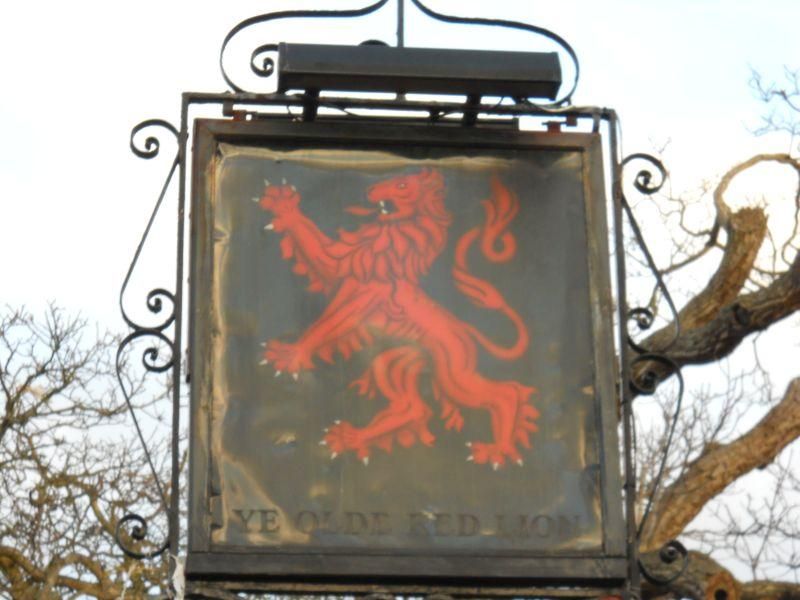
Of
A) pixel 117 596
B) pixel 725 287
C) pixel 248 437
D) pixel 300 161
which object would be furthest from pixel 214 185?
pixel 725 287

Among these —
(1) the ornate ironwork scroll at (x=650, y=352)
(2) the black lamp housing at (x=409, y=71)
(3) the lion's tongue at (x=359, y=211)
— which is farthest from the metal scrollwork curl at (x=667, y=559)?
(2) the black lamp housing at (x=409, y=71)

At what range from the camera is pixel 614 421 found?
21.8 ft

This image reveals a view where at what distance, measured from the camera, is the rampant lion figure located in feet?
21.5

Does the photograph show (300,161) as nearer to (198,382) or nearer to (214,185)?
(214,185)

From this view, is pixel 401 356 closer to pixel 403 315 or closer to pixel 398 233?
pixel 403 315

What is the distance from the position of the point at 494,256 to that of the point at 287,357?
78 centimetres

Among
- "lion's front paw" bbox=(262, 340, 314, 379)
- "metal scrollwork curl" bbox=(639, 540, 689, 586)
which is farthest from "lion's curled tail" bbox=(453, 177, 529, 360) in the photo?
"metal scrollwork curl" bbox=(639, 540, 689, 586)

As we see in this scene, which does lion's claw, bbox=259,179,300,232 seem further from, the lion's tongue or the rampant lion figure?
the lion's tongue

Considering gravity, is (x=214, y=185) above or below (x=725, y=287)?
below

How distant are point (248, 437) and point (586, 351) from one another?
1.15 metres

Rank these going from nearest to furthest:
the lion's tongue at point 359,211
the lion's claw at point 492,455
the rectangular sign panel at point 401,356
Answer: the rectangular sign panel at point 401,356 < the lion's claw at point 492,455 < the lion's tongue at point 359,211

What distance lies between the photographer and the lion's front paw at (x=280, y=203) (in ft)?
22.2

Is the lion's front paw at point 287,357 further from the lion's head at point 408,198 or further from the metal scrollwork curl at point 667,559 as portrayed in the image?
the metal scrollwork curl at point 667,559

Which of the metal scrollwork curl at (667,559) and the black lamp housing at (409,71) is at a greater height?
the black lamp housing at (409,71)
